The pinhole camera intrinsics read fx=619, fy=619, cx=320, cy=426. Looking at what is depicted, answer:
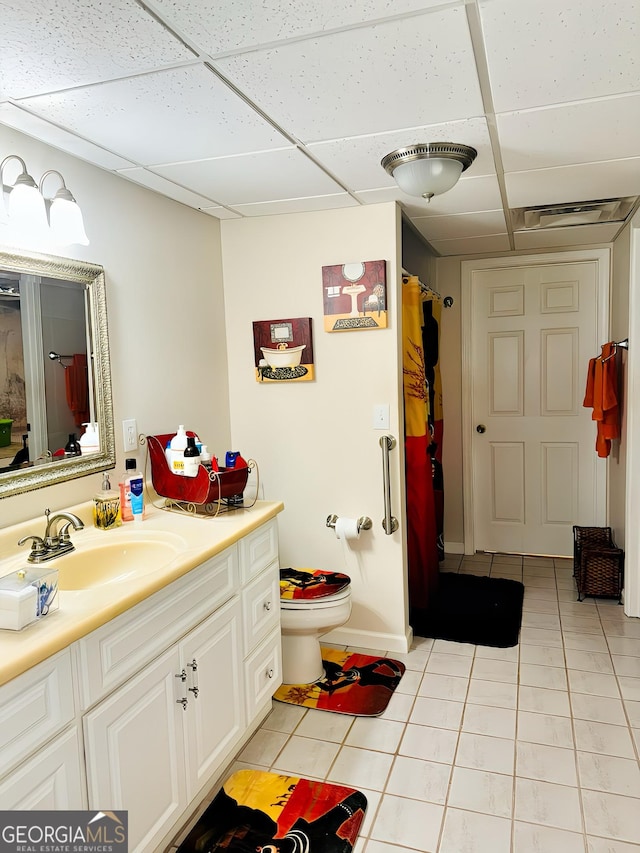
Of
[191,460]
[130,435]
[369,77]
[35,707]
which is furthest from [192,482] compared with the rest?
[369,77]

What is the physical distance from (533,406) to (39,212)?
3.45m

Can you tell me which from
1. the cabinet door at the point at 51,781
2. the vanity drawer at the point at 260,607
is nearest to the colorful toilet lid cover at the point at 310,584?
the vanity drawer at the point at 260,607

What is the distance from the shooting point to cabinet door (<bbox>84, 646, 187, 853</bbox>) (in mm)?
1478

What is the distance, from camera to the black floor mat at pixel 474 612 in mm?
3207

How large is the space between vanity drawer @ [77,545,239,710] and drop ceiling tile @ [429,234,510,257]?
2.53 metres

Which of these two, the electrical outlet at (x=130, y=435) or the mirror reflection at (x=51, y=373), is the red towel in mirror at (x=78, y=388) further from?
the electrical outlet at (x=130, y=435)

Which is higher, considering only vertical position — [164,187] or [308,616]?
[164,187]

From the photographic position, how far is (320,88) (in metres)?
1.63

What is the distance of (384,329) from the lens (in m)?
2.91

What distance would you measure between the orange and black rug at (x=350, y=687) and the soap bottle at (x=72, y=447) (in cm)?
136

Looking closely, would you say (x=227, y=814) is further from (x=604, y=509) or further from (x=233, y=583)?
(x=604, y=509)

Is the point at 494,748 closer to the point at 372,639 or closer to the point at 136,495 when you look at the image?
the point at 372,639

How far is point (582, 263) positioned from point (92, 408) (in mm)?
3348

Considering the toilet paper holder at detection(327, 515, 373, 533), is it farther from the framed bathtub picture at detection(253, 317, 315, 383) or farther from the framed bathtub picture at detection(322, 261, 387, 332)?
the framed bathtub picture at detection(322, 261, 387, 332)
